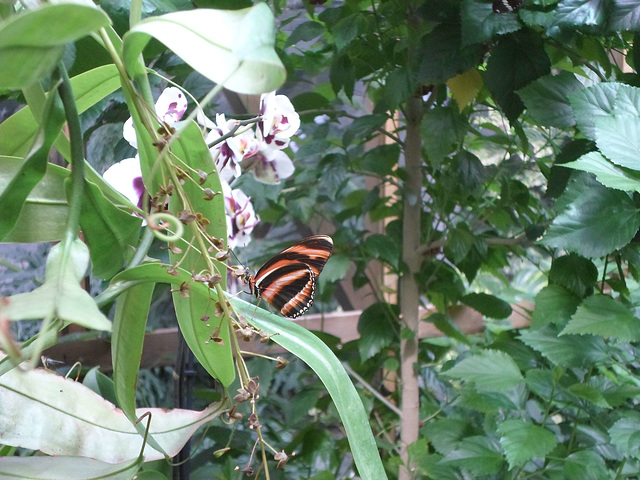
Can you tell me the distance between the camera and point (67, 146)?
314mm

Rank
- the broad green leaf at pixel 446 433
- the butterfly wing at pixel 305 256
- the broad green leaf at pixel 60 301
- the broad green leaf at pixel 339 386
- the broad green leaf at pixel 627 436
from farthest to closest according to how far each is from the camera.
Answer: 1. the broad green leaf at pixel 446 433
2. the broad green leaf at pixel 627 436
3. the butterfly wing at pixel 305 256
4. the broad green leaf at pixel 339 386
5. the broad green leaf at pixel 60 301

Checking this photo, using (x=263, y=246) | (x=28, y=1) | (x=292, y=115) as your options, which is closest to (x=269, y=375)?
(x=263, y=246)

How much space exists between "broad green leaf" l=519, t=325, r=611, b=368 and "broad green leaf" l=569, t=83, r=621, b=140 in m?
0.22

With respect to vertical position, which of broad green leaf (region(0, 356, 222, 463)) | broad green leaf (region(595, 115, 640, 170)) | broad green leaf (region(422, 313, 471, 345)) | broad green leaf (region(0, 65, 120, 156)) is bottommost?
broad green leaf (region(422, 313, 471, 345))

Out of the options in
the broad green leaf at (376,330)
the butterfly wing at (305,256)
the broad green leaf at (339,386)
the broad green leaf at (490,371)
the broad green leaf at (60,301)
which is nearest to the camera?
the broad green leaf at (60,301)

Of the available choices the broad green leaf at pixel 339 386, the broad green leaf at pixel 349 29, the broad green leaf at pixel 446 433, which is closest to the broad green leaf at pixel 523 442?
the broad green leaf at pixel 446 433

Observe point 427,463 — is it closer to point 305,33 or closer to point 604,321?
point 604,321

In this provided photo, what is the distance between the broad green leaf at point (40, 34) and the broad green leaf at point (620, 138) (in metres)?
0.43

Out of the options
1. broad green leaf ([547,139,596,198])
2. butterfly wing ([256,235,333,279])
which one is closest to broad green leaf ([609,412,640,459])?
broad green leaf ([547,139,596,198])

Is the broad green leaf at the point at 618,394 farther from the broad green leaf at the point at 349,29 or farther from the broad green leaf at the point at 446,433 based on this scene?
the broad green leaf at the point at 349,29

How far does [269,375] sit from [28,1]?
0.65 m

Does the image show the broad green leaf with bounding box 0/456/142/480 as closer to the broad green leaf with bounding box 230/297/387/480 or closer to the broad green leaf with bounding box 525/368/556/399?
the broad green leaf with bounding box 230/297/387/480

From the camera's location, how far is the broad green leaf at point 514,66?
59cm

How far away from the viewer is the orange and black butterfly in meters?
0.43
